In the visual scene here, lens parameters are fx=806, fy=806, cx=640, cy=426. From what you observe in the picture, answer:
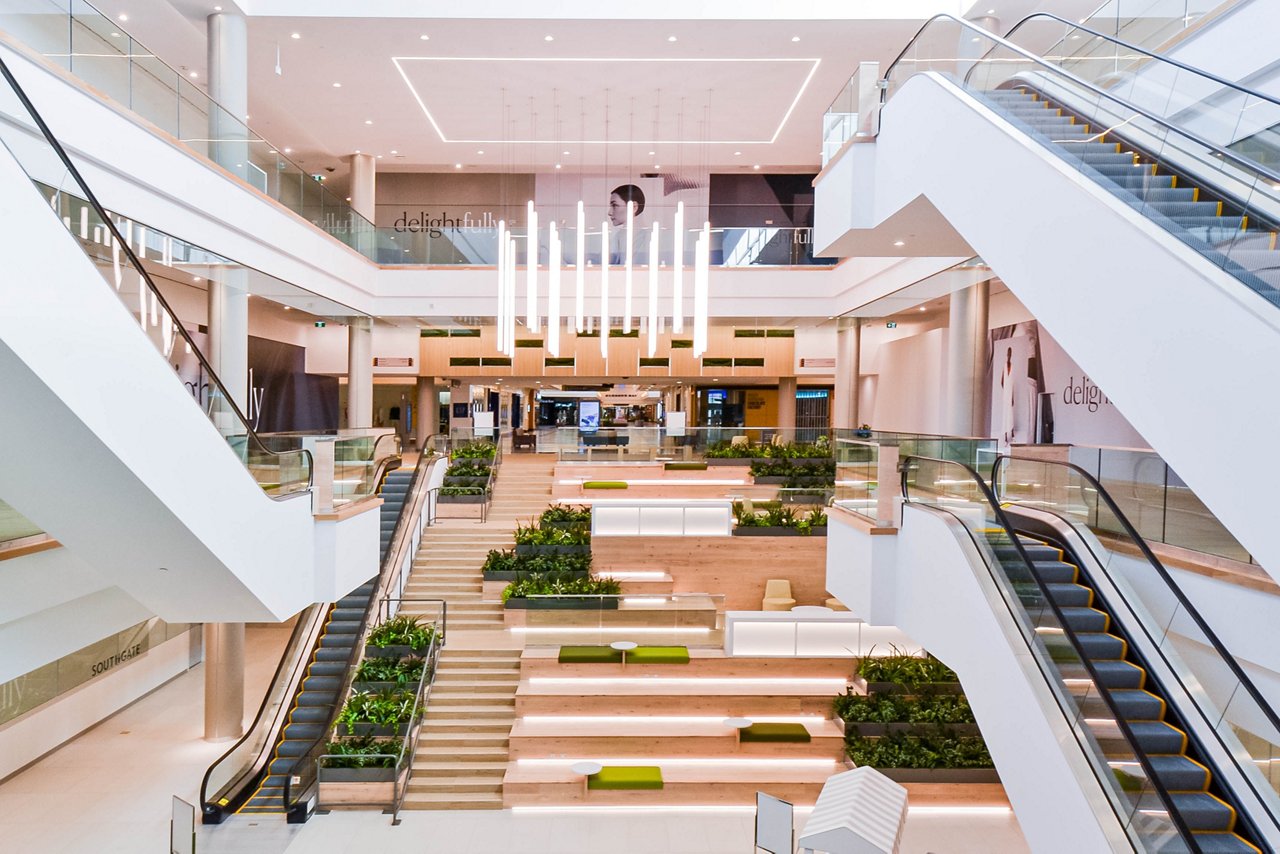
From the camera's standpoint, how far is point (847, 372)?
61.8 feet

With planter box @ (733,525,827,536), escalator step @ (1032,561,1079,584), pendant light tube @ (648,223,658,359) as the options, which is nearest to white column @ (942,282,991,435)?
A: planter box @ (733,525,827,536)

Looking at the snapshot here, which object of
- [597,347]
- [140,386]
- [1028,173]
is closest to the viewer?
[140,386]

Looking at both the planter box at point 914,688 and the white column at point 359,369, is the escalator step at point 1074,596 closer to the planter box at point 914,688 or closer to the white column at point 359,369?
the planter box at point 914,688

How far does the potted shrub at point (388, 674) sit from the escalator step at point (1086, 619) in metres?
8.40

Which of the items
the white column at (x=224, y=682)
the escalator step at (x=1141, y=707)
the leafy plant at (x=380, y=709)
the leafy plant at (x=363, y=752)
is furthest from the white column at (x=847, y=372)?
the escalator step at (x=1141, y=707)

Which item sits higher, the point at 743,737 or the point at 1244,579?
the point at 1244,579

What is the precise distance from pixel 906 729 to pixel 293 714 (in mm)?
8334

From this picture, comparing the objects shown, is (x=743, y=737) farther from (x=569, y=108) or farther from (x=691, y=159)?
(x=691, y=159)

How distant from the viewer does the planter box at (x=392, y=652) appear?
468 inches

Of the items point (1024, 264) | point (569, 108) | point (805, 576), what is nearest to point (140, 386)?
point (1024, 264)

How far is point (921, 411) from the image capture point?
61.5 feet

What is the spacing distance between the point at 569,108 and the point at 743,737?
1230 centimetres

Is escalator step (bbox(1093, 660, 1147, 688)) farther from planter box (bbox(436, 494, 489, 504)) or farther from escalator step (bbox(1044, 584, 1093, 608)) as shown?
planter box (bbox(436, 494, 489, 504))

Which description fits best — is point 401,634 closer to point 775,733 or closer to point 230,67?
point 775,733
